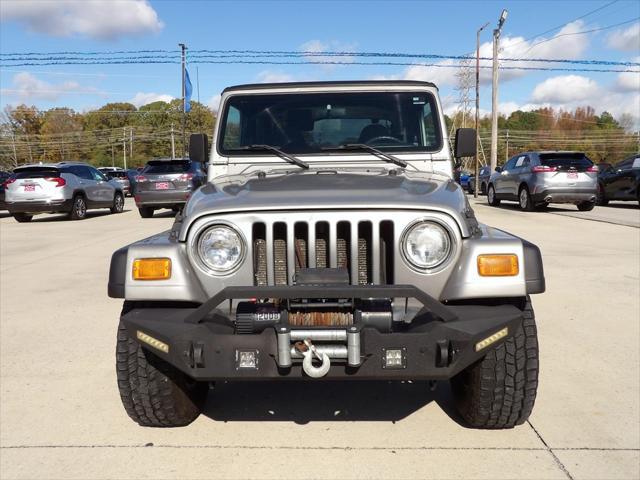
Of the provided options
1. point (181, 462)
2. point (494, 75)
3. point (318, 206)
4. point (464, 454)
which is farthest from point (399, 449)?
point (494, 75)

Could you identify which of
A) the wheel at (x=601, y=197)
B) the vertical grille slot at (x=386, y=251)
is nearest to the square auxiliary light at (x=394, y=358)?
the vertical grille slot at (x=386, y=251)

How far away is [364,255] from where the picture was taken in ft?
9.07

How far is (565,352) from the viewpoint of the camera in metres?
4.43

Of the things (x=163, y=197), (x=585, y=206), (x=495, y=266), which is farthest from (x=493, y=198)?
(x=495, y=266)

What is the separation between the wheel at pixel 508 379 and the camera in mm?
2879

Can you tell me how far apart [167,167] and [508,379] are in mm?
14025

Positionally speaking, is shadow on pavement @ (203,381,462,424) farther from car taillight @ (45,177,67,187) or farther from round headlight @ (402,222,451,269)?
car taillight @ (45,177,67,187)

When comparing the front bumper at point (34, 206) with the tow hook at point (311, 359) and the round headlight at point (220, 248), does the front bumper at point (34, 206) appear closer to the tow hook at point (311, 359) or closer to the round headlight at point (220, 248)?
the round headlight at point (220, 248)

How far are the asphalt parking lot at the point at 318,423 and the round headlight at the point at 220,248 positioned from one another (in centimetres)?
96

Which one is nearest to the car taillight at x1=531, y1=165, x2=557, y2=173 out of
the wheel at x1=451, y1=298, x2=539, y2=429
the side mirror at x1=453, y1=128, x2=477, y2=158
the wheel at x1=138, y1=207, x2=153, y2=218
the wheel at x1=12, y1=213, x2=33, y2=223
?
the wheel at x1=138, y1=207, x2=153, y2=218

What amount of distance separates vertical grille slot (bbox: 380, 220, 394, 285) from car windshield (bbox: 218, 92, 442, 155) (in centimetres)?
148

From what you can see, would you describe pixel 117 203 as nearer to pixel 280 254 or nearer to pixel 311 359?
pixel 280 254

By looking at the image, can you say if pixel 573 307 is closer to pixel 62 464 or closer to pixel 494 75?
pixel 62 464

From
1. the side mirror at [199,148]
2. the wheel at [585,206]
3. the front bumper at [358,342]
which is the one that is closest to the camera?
the front bumper at [358,342]
